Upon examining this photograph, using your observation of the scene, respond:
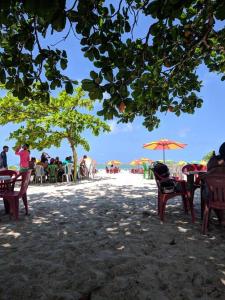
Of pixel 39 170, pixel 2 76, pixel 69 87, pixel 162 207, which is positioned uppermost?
pixel 2 76

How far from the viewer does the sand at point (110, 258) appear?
2754 millimetres

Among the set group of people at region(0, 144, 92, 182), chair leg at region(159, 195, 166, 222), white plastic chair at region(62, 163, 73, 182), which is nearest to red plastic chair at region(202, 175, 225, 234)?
chair leg at region(159, 195, 166, 222)

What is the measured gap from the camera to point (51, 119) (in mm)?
16766

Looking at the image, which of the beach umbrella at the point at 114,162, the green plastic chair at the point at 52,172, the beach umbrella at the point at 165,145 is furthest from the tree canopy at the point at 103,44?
the beach umbrella at the point at 114,162

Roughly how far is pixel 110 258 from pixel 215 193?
206cm

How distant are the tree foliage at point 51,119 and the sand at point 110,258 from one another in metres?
11.3

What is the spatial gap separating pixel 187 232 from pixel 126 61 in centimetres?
304

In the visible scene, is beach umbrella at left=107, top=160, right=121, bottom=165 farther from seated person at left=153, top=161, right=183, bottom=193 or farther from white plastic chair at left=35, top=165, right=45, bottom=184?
seated person at left=153, top=161, right=183, bottom=193

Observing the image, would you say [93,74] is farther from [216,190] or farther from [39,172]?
[39,172]

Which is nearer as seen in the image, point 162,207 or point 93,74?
point 93,74

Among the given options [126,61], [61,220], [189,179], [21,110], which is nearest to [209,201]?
[189,179]

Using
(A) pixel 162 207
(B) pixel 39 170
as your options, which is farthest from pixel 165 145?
(A) pixel 162 207

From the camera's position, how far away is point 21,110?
18453 mm

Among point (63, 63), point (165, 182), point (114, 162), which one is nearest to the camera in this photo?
point (63, 63)
